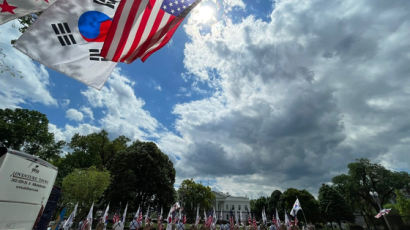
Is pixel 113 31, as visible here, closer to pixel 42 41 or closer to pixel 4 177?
pixel 42 41

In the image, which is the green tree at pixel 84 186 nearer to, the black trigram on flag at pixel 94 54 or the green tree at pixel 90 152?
the green tree at pixel 90 152

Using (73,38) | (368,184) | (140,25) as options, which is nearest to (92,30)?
(73,38)

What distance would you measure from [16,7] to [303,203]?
58.4 metres

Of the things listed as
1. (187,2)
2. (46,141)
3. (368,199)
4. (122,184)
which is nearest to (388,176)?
(368,199)

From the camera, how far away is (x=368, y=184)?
153 ft

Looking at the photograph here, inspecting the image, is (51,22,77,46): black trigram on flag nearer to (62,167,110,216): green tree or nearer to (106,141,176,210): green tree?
(62,167,110,216): green tree

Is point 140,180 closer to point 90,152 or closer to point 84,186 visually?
point 84,186

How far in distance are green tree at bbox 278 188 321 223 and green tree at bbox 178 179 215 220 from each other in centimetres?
1978

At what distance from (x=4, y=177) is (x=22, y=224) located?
1.62 m

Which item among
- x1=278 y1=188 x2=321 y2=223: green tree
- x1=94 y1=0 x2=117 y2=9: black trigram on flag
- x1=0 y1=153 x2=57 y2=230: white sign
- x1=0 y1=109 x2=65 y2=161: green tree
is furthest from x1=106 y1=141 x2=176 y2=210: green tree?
x1=278 y1=188 x2=321 y2=223: green tree

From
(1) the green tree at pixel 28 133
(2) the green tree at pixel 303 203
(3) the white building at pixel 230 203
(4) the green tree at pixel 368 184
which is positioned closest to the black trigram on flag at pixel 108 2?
(1) the green tree at pixel 28 133

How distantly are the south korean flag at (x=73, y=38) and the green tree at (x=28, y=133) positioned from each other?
34.3 meters

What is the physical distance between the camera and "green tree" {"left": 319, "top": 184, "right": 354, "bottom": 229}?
1650 inches

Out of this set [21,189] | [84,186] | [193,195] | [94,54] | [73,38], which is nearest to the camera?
[73,38]
